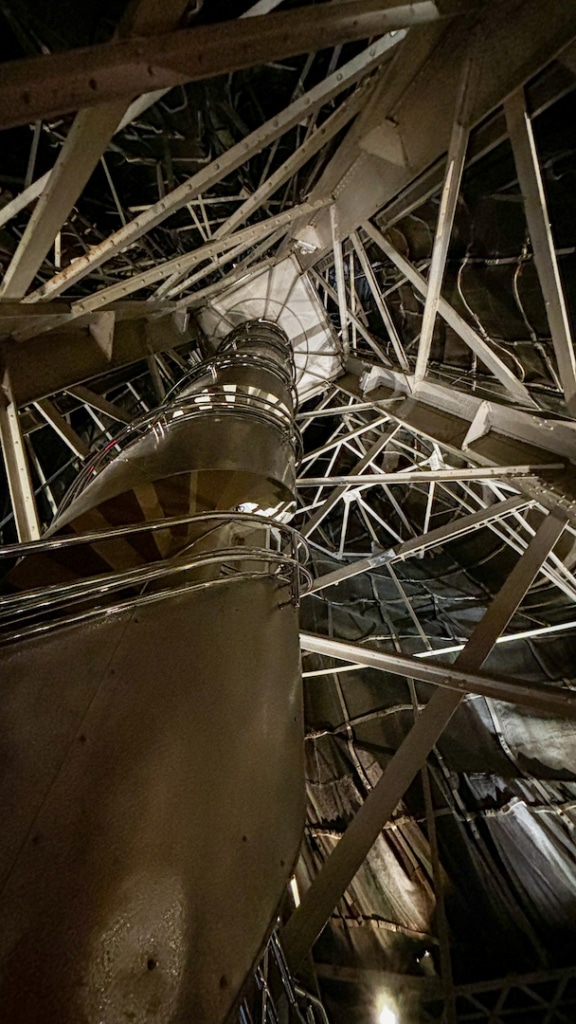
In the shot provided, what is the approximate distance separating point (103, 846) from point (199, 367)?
5.14 m

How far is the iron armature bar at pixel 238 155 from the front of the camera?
364 centimetres

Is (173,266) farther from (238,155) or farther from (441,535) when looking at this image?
(441,535)

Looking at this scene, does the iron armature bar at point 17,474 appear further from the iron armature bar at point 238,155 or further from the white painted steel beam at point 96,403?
the white painted steel beam at point 96,403

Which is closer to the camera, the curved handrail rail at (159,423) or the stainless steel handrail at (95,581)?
the stainless steel handrail at (95,581)

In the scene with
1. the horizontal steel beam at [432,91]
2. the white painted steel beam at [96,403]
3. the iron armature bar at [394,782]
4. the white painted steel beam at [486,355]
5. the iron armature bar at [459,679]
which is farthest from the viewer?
the white painted steel beam at [96,403]

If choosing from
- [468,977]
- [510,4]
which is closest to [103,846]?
[468,977]

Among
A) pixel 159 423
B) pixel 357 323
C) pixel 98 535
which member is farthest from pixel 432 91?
pixel 98 535

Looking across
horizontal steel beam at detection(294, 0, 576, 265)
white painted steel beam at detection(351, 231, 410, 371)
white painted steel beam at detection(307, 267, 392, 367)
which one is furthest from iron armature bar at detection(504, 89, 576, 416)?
white painted steel beam at detection(307, 267, 392, 367)

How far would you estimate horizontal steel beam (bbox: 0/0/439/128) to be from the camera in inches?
70.9

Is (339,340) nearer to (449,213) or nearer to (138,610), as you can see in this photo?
(449,213)

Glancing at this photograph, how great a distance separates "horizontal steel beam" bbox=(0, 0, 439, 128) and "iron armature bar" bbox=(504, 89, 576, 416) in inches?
70.3

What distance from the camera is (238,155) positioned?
373 centimetres

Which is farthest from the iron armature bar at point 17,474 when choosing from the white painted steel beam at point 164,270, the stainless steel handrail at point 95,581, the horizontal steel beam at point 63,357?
the stainless steel handrail at point 95,581

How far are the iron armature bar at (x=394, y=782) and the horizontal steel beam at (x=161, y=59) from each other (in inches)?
143
